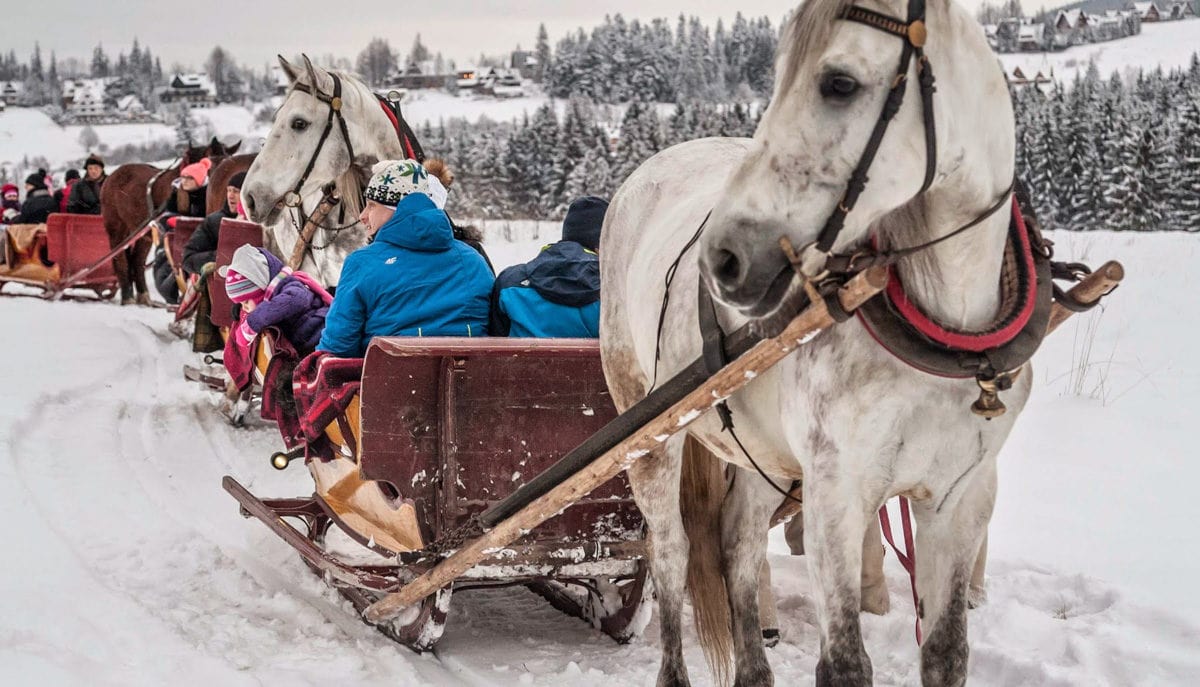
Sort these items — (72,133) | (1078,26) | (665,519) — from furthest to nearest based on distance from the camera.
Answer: (1078,26) < (72,133) < (665,519)

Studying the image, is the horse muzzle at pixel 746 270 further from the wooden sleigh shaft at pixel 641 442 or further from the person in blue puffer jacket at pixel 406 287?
the person in blue puffer jacket at pixel 406 287

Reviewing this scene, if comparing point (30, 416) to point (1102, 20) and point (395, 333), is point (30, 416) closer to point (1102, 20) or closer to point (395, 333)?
point (395, 333)

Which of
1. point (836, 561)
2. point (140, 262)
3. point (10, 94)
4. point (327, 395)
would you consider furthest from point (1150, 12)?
point (10, 94)

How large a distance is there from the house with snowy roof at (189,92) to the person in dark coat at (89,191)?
156m

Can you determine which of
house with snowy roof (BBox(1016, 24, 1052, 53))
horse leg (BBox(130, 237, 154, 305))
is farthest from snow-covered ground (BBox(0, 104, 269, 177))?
horse leg (BBox(130, 237, 154, 305))

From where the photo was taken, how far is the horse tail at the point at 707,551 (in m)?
3.99

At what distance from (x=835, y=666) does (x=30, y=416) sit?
6.01 metres

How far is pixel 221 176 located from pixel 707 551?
8.04 m

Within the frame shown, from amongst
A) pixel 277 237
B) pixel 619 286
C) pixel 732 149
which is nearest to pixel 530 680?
pixel 619 286

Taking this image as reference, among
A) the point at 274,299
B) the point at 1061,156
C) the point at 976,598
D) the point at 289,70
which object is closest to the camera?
the point at 976,598

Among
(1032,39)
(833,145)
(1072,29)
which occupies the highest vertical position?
(1072,29)

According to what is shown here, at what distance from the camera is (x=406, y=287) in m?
4.85

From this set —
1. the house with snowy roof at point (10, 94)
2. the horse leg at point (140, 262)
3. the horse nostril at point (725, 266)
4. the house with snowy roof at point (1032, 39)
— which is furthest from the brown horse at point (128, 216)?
the house with snowy roof at point (10, 94)

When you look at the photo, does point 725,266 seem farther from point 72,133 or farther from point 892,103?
point 72,133
